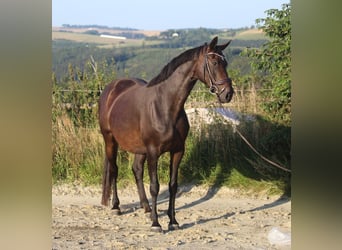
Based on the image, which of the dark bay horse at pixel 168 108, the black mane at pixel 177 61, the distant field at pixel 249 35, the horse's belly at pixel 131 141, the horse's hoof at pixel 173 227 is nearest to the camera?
the dark bay horse at pixel 168 108

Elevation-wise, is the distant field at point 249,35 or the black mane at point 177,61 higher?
the distant field at point 249,35

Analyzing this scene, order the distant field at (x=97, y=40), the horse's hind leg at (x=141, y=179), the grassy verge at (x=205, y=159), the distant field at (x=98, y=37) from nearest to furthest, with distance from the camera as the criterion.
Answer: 1. the horse's hind leg at (x=141, y=179)
2. the grassy verge at (x=205, y=159)
3. the distant field at (x=98, y=37)
4. the distant field at (x=97, y=40)

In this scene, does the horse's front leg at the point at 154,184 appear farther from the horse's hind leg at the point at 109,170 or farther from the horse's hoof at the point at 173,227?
the horse's hind leg at the point at 109,170

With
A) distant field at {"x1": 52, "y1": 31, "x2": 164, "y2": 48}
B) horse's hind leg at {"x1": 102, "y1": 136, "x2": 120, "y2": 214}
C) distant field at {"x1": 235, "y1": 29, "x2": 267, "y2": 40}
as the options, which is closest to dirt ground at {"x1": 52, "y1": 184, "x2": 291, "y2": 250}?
horse's hind leg at {"x1": 102, "y1": 136, "x2": 120, "y2": 214}

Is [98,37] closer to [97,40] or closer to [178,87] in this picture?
[97,40]

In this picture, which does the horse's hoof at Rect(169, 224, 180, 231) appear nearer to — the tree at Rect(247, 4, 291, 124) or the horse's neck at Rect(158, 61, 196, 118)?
the horse's neck at Rect(158, 61, 196, 118)

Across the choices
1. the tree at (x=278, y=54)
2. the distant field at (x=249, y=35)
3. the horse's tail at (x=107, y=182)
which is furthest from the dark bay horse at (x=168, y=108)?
the distant field at (x=249, y=35)

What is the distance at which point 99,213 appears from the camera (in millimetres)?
6574

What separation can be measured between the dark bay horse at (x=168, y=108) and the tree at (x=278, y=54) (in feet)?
4.50

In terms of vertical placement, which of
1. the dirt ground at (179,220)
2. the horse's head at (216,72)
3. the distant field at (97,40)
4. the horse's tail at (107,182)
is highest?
the distant field at (97,40)

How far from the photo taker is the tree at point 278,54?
21.9ft

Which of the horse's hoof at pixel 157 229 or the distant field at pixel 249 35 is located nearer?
the horse's hoof at pixel 157 229

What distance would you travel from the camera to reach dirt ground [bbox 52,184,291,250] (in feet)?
17.2
